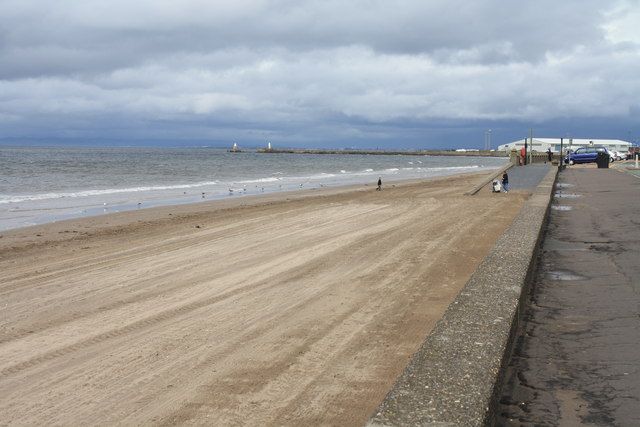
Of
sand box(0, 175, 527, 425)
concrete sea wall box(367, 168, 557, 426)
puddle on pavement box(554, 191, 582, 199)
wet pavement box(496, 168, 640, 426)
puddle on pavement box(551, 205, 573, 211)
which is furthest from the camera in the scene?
puddle on pavement box(554, 191, 582, 199)

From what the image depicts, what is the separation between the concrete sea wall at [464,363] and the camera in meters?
3.25

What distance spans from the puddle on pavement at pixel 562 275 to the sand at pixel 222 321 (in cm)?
106

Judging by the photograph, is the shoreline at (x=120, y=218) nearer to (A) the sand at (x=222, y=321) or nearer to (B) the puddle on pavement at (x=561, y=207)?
(A) the sand at (x=222, y=321)

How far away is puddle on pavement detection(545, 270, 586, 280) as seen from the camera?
8.01 metres

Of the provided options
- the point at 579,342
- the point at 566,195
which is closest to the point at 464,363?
the point at 579,342

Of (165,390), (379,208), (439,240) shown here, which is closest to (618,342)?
(165,390)

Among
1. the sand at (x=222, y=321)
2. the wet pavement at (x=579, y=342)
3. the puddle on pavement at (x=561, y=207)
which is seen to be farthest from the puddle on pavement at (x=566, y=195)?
the wet pavement at (x=579, y=342)

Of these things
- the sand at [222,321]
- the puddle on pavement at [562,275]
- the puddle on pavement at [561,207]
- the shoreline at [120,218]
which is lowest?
the shoreline at [120,218]

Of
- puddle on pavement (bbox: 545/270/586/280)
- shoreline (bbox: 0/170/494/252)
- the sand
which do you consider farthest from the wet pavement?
shoreline (bbox: 0/170/494/252)

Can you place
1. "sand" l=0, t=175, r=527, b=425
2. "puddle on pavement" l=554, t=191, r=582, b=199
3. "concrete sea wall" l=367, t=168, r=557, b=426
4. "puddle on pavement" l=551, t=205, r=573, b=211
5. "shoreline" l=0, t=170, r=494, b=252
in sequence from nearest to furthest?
"concrete sea wall" l=367, t=168, r=557, b=426
"sand" l=0, t=175, r=527, b=425
"shoreline" l=0, t=170, r=494, b=252
"puddle on pavement" l=551, t=205, r=573, b=211
"puddle on pavement" l=554, t=191, r=582, b=199

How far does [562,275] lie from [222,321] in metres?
4.25

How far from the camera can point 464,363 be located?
3988 millimetres

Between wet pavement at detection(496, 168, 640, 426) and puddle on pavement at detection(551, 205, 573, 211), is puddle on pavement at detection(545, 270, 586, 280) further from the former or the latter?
puddle on pavement at detection(551, 205, 573, 211)

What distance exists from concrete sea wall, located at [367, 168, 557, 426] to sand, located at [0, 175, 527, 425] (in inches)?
21.6
